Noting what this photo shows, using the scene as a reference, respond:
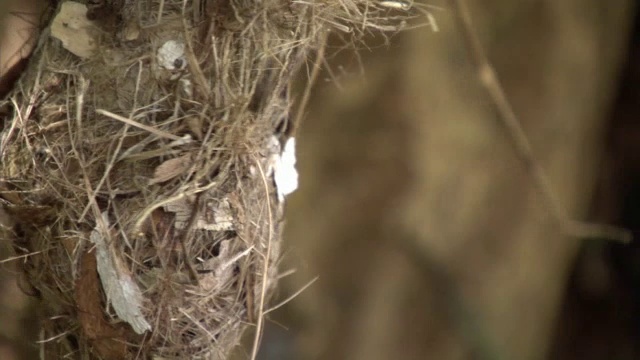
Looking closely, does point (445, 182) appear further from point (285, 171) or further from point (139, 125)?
point (139, 125)

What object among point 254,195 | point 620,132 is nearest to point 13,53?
point 254,195

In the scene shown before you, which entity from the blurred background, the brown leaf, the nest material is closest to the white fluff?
the nest material

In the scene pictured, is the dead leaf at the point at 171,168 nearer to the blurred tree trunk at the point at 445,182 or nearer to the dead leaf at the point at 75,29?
the dead leaf at the point at 75,29

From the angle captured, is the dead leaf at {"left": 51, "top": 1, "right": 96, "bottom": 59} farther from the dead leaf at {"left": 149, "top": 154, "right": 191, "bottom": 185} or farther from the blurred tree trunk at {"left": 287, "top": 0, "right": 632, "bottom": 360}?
the blurred tree trunk at {"left": 287, "top": 0, "right": 632, "bottom": 360}

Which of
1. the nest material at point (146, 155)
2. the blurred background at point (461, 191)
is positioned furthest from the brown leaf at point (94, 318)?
the blurred background at point (461, 191)

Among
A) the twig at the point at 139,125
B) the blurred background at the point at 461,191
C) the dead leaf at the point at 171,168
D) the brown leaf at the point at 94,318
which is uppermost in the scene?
the twig at the point at 139,125

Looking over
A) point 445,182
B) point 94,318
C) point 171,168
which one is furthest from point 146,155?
point 445,182
